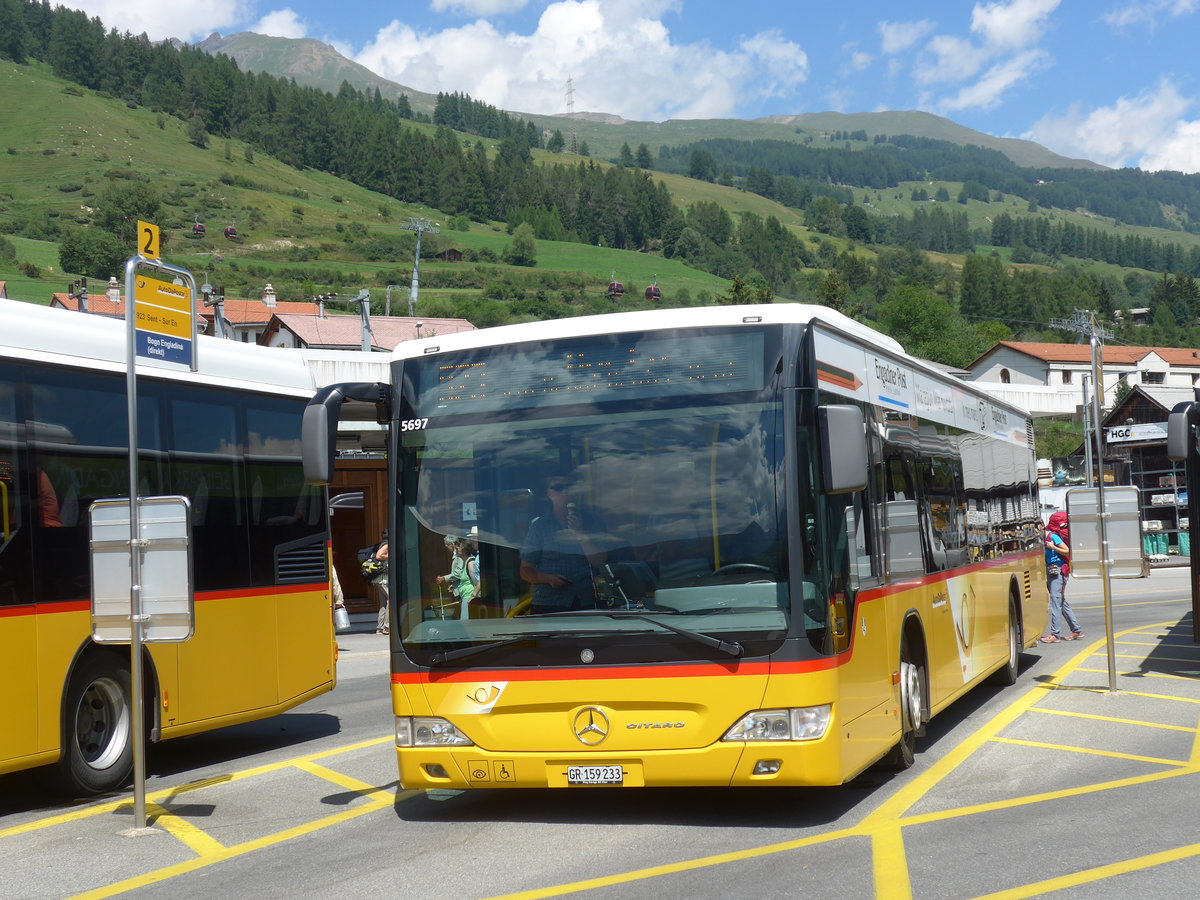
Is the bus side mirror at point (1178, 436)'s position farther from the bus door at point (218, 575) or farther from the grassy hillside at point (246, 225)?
the grassy hillside at point (246, 225)

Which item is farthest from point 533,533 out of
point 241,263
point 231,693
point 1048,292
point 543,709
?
point 1048,292

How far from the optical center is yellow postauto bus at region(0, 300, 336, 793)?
27.5 feet

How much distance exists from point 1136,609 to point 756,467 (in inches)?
805

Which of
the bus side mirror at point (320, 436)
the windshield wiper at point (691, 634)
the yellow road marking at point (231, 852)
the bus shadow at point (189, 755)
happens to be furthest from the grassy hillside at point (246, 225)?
the windshield wiper at point (691, 634)

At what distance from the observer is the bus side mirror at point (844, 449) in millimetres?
7023

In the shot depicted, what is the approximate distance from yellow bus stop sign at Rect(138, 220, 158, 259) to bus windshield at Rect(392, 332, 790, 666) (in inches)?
82.4

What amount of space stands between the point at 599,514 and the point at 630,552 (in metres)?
0.28

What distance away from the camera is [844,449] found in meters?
7.05

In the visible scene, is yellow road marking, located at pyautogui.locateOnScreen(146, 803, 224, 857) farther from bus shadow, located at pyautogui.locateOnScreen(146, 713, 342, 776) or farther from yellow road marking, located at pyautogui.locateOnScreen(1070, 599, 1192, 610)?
yellow road marking, located at pyautogui.locateOnScreen(1070, 599, 1192, 610)

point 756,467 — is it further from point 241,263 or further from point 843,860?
point 241,263

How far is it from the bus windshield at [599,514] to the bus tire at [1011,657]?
7.50 metres

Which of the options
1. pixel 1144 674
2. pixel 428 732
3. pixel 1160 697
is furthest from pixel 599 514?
pixel 1144 674

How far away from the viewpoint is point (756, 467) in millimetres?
7215

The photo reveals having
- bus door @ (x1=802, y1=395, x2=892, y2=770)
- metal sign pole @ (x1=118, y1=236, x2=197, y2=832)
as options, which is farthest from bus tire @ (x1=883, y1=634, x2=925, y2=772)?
metal sign pole @ (x1=118, y1=236, x2=197, y2=832)
